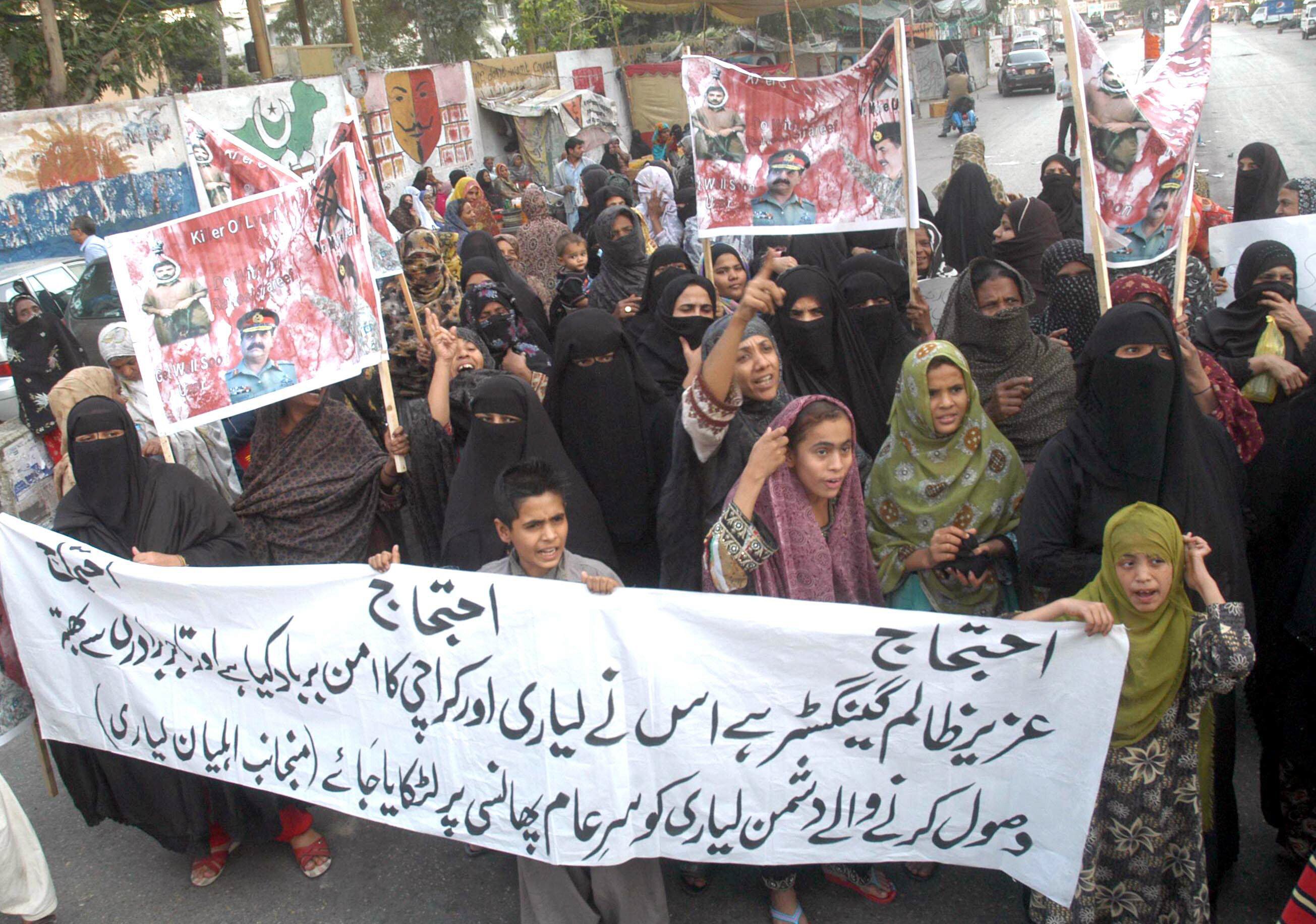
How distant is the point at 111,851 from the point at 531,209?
5.80 metres

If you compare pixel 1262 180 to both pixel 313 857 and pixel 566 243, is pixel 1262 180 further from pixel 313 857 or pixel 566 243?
pixel 313 857

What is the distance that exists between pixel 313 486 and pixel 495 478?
0.84 metres

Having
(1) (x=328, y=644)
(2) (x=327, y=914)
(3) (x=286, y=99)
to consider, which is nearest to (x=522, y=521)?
(1) (x=328, y=644)

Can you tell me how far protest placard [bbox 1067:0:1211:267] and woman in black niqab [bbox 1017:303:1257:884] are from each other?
1092 millimetres

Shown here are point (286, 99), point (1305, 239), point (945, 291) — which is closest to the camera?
point (1305, 239)

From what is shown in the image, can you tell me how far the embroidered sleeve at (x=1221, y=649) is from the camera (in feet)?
7.68

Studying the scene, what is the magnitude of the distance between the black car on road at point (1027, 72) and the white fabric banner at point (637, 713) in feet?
115

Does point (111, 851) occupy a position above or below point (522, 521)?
below

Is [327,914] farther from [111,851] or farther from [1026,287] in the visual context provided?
[1026,287]

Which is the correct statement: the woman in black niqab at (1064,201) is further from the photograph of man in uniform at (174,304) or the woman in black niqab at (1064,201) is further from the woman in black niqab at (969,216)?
the photograph of man in uniform at (174,304)

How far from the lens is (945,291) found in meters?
5.11

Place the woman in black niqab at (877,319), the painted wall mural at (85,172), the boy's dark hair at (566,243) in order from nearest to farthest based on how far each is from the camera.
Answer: the woman in black niqab at (877,319)
the boy's dark hair at (566,243)
the painted wall mural at (85,172)

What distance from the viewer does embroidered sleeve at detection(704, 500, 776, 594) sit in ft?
8.77

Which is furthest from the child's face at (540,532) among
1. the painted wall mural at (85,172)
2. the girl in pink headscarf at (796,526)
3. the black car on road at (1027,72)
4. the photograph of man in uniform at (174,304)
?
the black car on road at (1027,72)
